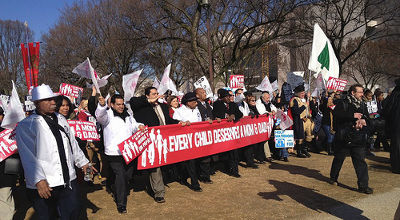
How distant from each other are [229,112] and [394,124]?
13.0ft

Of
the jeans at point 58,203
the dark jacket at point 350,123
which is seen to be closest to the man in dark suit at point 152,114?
the jeans at point 58,203

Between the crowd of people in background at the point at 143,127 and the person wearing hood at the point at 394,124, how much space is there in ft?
0.04

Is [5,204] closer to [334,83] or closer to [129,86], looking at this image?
[129,86]

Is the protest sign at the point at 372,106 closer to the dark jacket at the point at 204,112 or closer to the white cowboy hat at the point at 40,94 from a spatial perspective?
the dark jacket at the point at 204,112

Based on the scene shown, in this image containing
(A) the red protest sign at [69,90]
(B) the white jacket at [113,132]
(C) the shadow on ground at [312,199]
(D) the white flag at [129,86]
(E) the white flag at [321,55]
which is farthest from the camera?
(A) the red protest sign at [69,90]

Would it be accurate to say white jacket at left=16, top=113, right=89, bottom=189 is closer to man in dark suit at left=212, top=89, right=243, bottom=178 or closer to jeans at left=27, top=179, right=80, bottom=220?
jeans at left=27, top=179, right=80, bottom=220

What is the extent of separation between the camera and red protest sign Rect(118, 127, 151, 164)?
5523 mm

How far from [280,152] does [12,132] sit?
703 centimetres

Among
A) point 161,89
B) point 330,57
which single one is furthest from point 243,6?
point 161,89

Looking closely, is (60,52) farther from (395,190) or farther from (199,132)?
(395,190)

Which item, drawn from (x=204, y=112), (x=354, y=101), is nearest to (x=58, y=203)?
(x=204, y=112)

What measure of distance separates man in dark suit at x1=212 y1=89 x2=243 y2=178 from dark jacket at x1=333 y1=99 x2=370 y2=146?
245 centimetres

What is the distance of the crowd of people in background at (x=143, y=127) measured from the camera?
11.6 ft

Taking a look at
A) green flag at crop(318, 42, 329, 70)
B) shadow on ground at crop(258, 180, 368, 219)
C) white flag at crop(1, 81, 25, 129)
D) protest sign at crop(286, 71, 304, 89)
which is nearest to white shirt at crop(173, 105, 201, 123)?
shadow on ground at crop(258, 180, 368, 219)
